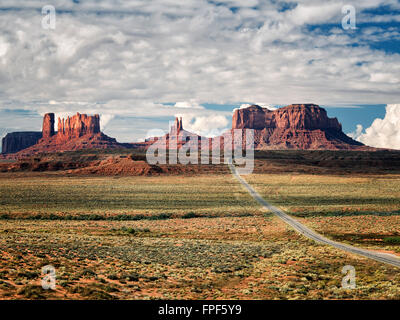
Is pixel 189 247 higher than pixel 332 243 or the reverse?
higher

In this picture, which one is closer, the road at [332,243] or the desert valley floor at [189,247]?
the desert valley floor at [189,247]

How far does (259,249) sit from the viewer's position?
25.5 meters

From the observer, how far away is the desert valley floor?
1495 cm

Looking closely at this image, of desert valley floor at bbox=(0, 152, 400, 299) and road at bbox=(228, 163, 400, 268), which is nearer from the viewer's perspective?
desert valley floor at bbox=(0, 152, 400, 299)

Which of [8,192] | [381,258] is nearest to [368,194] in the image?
[381,258]

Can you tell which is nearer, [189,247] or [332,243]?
[189,247]

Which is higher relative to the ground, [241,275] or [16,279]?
[16,279]

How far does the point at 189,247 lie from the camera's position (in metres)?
26.0

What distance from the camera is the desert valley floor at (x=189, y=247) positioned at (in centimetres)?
1495

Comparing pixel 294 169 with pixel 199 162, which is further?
pixel 199 162

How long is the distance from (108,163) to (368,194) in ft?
306
